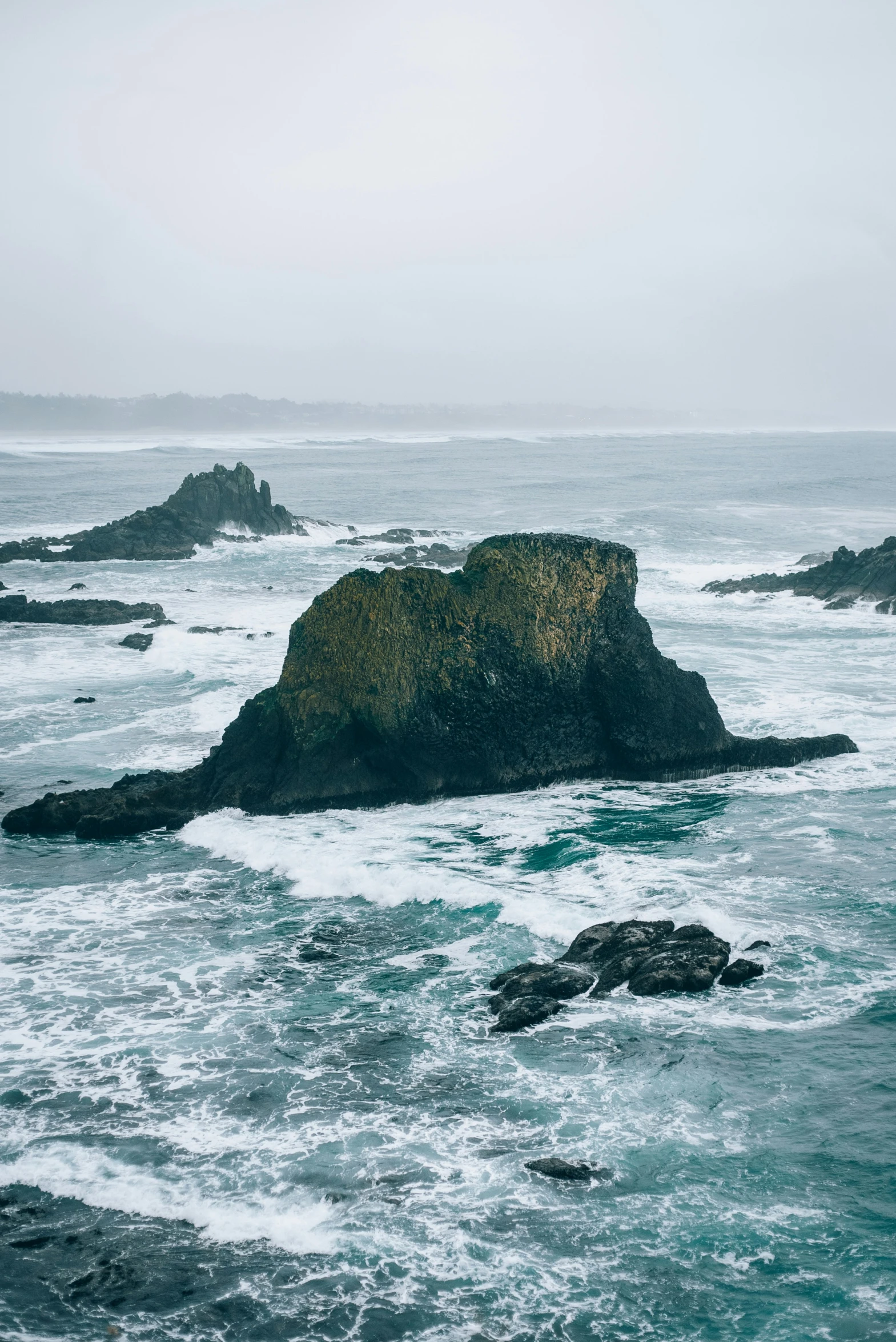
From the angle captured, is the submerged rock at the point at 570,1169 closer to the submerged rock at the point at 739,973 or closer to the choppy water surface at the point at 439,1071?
the choppy water surface at the point at 439,1071

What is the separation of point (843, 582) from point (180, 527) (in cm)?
3671

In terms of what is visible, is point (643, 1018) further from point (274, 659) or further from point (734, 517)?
point (734, 517)

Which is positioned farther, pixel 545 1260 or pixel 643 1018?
pixel 643 1018

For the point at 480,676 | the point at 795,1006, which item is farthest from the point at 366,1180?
the point at 480,676

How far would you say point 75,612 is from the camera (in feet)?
141

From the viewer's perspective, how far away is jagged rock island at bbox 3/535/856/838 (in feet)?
76.8

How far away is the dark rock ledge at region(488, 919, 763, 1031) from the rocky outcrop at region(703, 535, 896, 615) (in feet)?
102

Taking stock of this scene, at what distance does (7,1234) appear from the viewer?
10.8 metres

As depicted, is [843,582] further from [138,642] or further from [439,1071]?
[439,1071]

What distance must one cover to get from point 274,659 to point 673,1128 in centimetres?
2517

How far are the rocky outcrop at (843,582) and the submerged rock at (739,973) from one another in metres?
31.2

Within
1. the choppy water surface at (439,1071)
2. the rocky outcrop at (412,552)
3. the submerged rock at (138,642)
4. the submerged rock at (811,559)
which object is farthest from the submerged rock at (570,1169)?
the submerged rock at (811,559)

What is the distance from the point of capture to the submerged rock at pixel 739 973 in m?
15.4

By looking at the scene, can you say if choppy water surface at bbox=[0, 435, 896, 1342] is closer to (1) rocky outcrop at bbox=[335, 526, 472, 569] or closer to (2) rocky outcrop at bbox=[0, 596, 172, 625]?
(2) rocky outcrop at bbox=[0, 596, 172, 625]
